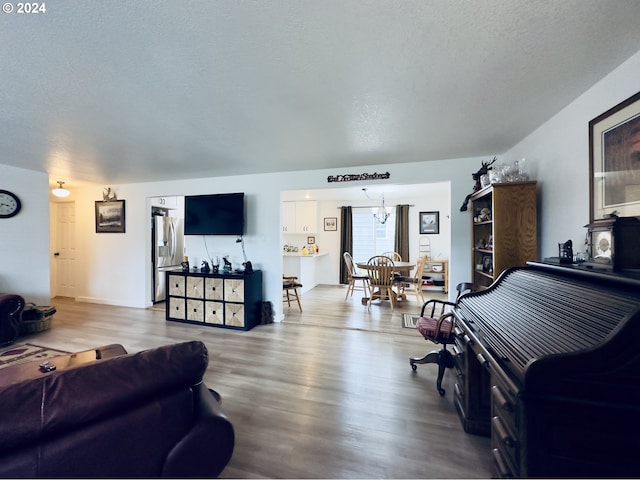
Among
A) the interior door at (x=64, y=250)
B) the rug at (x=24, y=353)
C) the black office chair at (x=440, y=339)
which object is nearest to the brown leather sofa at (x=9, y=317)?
the rug at (x=24, y=353)

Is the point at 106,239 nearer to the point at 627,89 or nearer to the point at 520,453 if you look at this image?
the point at 520,453

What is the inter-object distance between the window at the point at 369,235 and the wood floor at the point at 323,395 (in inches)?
124

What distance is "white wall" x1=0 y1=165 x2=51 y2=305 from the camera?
12.4ft

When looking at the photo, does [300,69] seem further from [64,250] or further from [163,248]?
[64,250]

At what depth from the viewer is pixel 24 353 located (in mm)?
2957

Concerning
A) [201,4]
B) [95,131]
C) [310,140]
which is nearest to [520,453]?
[201,4]

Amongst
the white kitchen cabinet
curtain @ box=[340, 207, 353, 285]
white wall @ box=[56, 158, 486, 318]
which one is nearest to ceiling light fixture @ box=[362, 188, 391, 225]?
curtain @ box=[340, 207, 353, 285]

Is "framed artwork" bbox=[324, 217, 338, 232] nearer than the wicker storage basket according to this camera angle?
No

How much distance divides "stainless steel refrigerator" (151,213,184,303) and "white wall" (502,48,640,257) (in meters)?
5.92

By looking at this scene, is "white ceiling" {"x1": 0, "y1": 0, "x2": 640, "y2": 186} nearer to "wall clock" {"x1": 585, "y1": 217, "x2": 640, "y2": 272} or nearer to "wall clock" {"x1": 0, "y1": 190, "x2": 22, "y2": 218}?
"wall clock" {"x1": 585, "y1": 217, "x2": 640, "y2": 272}

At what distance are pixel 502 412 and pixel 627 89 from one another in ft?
6.41

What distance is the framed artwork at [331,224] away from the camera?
745 cm

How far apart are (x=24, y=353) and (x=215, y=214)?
109 inches

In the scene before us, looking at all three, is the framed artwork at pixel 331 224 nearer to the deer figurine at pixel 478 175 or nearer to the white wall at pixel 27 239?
the deer figurine at pixel 478 175
